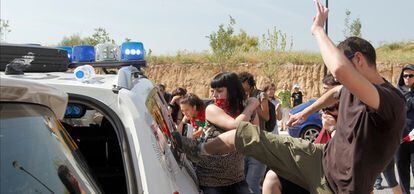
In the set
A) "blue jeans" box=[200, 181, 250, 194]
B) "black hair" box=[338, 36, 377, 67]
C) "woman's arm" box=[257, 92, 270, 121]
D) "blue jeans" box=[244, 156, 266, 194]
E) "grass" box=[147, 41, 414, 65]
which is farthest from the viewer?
"grass" box=[147, 41, 414, 65]

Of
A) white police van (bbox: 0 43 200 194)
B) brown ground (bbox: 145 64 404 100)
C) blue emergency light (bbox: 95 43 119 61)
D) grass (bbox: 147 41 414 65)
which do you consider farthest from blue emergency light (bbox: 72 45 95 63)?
grass (bbox: 147 41 414 65)

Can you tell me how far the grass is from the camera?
3938 centimetres

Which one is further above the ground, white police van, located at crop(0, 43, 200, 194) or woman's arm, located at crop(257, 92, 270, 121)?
white police van, located at crop(0, 43, 200, 194)

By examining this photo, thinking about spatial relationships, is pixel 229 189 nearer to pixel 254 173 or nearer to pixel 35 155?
pixel 254 173

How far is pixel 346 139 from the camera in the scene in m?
2.85

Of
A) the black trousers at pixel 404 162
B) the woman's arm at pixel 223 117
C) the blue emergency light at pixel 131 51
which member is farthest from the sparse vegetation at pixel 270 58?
the blue emergency light at pixel 131 51

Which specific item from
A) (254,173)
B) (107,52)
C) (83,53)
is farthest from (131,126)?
(254,173)

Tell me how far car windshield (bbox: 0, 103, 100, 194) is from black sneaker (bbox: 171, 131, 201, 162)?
1464 mm

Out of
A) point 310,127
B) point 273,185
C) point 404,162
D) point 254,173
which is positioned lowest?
point 310,127

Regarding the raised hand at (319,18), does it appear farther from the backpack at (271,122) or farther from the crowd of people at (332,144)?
the backpack at (271,122)

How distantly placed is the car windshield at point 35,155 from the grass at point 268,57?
3795 centimetres

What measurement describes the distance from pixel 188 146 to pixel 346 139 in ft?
3.17

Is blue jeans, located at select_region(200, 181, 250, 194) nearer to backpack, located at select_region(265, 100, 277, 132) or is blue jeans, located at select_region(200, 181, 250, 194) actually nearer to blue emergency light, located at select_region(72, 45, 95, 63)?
blue emergency light, located at select_region(72, 45, 95, 63)

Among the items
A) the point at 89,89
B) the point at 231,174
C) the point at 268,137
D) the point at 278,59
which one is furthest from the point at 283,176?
the point at 278,59
